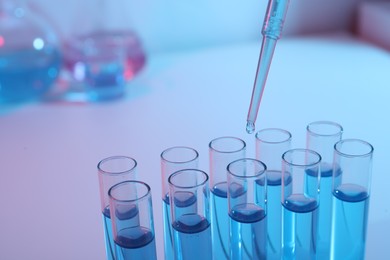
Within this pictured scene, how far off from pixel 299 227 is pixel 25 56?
0.88m

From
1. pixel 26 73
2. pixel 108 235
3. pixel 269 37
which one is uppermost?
pixel 269 37

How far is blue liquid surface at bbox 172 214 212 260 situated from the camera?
0.72 meters

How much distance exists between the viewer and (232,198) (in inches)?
28.7

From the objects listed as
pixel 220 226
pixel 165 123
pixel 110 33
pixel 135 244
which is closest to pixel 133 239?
pixel 135 244

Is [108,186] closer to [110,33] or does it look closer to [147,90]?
[147,90]

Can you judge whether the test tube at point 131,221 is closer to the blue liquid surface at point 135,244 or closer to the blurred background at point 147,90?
the blue liquid surface at point 135,244

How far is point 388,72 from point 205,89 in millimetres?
473

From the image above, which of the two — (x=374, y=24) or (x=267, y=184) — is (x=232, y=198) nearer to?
(x=267, y=184)

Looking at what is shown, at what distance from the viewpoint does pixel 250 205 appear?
0.74 meters

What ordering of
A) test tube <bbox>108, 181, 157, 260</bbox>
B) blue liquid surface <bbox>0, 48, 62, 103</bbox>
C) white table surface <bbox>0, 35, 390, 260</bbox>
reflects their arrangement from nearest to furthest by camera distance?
test tube <bbox>108, 181, 157, 260</bbox> → white table surface <bbox>0, 35, 390, 260</bbox> → blue liquid surface <bbox>0, 48, 62, 103</bbox>

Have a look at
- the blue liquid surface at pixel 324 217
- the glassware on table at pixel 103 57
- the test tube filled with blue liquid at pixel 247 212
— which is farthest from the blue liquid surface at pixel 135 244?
the glassware on table at pixel 103 57

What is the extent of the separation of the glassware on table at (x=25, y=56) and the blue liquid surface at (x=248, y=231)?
2.61 ft

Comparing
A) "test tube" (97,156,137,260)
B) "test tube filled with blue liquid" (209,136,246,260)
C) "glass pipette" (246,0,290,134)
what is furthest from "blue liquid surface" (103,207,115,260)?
"glass pipette" (246,0,290,134)

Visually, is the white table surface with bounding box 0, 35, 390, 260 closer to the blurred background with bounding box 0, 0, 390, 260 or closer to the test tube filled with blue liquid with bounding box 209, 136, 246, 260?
the blurred background with bounding box 0, 0, 390, 260
